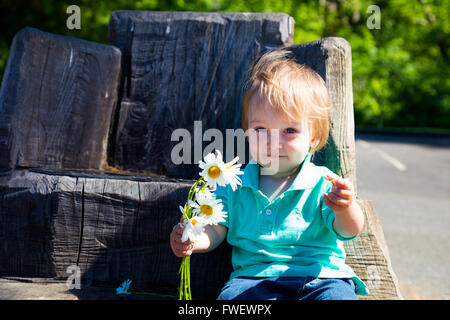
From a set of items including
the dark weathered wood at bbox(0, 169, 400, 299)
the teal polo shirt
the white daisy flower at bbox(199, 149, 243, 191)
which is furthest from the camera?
the dark weathered wood at bbox(0, 169, 400, 299)

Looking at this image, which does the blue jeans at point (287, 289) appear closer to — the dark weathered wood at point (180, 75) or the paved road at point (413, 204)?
the dark weathered wood at point (180, 75)

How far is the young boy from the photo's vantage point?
177 centimetres

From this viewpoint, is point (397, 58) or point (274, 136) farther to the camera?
point (397, 58)

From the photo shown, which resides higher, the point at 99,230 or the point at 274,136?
the point at 274,136

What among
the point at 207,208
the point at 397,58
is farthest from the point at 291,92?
the point at 397,58

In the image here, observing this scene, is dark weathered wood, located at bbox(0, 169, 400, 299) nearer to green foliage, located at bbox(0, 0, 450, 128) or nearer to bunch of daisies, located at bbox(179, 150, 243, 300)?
bunch of daisies, located at bbox(179, 150, 243, 300)

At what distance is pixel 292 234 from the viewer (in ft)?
5.95

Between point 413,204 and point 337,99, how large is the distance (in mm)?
4840

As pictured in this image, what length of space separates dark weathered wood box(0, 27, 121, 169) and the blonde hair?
1.17m

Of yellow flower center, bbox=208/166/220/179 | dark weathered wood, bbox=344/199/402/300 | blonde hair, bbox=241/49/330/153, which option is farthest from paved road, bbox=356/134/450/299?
yellow flower center, bbox=208/166/220/179

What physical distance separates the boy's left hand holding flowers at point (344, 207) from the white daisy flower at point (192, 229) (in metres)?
0.44

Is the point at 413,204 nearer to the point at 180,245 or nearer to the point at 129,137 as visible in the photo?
the point at 129,137

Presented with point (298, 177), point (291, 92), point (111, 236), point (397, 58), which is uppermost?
point (397, 58)
